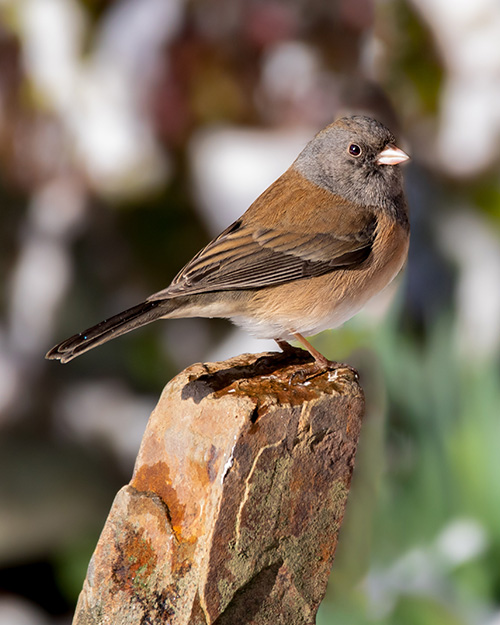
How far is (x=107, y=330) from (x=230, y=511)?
32 cm

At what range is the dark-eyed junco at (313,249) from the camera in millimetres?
1378

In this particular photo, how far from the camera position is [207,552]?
1107 mm

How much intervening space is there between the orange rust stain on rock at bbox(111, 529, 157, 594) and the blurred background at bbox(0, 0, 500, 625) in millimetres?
1332

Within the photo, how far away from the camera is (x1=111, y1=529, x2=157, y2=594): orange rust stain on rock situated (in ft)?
3.77

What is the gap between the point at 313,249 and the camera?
1.43 metres

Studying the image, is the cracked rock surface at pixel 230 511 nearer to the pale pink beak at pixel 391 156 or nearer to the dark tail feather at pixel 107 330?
the dark tail feather at pixel 107 330

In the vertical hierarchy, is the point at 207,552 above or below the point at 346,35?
below

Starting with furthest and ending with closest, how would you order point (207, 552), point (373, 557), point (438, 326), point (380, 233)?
point (438, 326) < point (373, 557) < point (380, 233) < point (207, 552)

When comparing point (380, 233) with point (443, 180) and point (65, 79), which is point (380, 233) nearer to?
point (443, 180)

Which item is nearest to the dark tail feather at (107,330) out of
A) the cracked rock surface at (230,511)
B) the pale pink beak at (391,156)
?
the cracked rock surface at (230,511)

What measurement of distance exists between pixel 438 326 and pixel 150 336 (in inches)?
39.0

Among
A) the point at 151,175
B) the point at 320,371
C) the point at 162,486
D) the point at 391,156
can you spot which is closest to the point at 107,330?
the point at 162,486

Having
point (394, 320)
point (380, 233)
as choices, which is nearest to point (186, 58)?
point (394, 320)

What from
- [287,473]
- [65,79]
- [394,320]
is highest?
[65,79]
